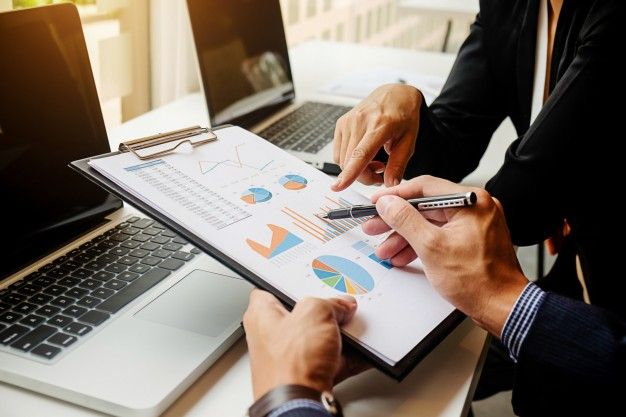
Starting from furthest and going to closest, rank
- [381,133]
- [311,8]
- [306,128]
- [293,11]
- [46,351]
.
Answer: [311,8] → [293,11] → [306,128] → [381,133] → [46,351]

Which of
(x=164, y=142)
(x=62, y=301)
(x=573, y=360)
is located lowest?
(x=573, y=360)

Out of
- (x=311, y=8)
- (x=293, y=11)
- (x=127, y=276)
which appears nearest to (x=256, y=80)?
(x=127, y=276)

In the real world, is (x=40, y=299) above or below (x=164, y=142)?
below

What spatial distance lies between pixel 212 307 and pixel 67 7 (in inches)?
19.4

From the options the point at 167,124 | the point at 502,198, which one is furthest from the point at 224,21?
the point at 502,198

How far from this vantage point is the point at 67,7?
86 cm

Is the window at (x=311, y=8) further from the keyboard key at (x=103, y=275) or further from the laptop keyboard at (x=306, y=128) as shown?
the keyboard key at (x=103, y=275)

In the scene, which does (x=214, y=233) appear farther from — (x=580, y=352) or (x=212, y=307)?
(x=580, y=352)

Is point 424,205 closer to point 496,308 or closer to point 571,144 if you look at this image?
point 496,308

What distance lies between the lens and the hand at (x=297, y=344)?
54 centimetres

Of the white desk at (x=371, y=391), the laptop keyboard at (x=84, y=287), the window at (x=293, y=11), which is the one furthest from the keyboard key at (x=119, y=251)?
the window at (x=293, y=11)

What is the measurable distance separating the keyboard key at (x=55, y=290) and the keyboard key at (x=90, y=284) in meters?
0.02

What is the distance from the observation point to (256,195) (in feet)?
2.52

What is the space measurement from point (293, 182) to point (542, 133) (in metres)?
0.44
